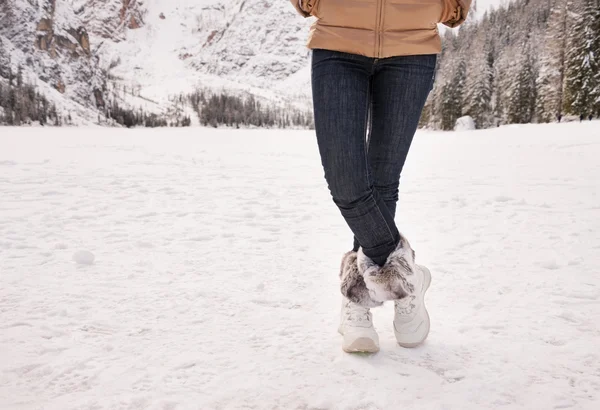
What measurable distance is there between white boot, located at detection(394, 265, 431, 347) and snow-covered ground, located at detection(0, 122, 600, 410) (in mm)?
49

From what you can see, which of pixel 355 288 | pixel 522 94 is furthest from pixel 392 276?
pixel 522 94

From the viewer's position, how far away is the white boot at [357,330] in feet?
5.68

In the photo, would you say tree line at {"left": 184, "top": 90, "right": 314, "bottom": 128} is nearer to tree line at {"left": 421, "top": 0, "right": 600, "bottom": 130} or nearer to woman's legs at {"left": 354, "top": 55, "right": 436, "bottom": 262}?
tree line at {"left": 421, "top": 0, "right": 600, "bottom": 130}

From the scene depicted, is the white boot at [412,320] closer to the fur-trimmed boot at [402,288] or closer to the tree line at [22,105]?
A: the fur-trimmed boot at [402,288]

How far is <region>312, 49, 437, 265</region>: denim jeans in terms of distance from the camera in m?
1.66

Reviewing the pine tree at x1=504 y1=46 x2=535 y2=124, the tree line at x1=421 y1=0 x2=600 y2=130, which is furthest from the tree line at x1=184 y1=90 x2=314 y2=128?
the pine tree at x1=504 y1=46 x2=535 y2=124

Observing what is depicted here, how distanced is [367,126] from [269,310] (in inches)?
42.6

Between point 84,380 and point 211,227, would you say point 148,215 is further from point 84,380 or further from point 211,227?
point 84,380

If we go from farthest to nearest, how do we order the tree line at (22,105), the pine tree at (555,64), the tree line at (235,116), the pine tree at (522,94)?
A: the tree line at (235,116) < the tree line at (22,105) < the pine tree at (522,94) < the pine tree at (555,64)

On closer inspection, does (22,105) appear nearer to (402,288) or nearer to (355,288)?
(355,288)

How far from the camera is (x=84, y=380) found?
1.54m

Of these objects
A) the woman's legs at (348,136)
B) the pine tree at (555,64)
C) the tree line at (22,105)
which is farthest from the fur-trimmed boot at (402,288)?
the tree line at (22,105)

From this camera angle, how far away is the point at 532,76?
42062 mm

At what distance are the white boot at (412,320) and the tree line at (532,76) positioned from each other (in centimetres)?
3422
